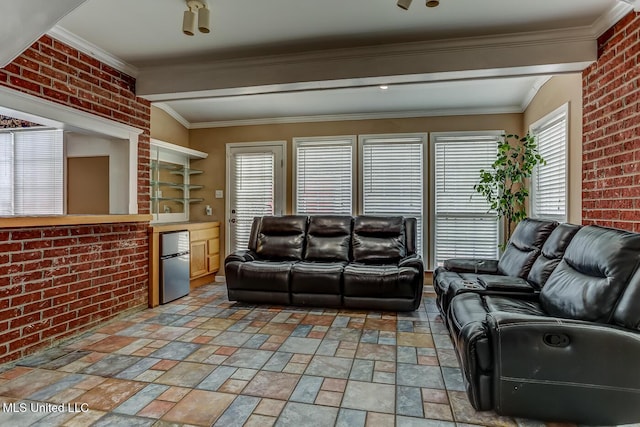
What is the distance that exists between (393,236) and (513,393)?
268 centimetres

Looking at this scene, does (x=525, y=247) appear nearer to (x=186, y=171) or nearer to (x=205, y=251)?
(x=205, y=251)

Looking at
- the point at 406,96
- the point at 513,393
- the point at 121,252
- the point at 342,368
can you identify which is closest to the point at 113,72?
the point at 121,252

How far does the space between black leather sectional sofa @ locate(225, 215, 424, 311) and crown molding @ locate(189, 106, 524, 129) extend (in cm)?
144

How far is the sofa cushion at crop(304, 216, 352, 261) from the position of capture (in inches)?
173

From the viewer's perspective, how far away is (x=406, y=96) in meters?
4.30

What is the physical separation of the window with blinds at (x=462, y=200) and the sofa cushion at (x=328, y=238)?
128 centimetres

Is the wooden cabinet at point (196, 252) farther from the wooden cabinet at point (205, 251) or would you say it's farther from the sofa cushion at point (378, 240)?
the sofa cushion at point (378, 240)

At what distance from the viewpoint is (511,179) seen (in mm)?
4051

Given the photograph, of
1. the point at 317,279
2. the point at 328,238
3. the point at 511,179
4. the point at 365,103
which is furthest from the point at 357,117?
the point at 317,279

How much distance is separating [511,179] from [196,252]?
4.03 metres

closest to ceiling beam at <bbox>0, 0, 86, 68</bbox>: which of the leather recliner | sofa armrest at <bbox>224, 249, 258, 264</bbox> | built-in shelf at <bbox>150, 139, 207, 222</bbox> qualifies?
built-in shelf at <bbox>150, 139, 207, 222</bbox>

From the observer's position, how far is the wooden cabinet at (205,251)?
4.76 metres

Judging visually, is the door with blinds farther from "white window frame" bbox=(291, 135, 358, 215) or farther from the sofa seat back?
the sofa seat back

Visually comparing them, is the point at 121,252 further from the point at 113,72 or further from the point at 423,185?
the point at 423,185
